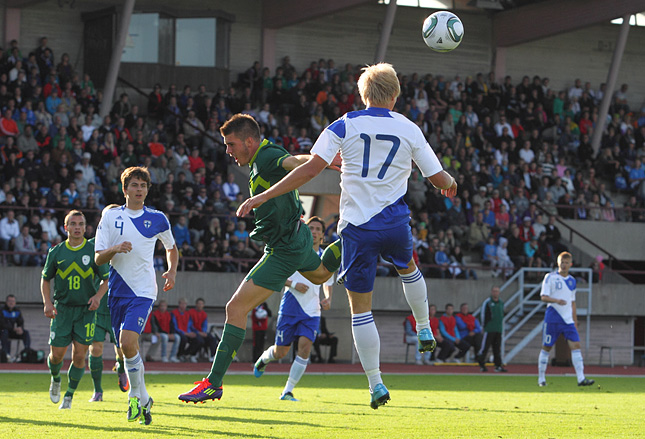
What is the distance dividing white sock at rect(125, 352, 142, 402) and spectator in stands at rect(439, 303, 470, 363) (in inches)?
617

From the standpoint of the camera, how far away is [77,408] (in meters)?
11.3

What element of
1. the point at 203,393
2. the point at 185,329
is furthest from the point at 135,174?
the point at 185,329

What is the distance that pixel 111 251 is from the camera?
9930 millimetres

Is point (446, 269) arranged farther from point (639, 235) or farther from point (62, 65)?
point (62, 65)

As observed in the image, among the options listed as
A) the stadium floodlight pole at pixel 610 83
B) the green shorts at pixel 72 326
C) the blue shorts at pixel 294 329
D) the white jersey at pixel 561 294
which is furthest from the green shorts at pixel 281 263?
the stadium floodlight pole at pixel 610 83

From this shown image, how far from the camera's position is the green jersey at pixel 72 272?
11883 millimetres

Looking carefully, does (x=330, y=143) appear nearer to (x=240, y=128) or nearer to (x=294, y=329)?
(x=240, y=128)

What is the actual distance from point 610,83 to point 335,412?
79.0 feet

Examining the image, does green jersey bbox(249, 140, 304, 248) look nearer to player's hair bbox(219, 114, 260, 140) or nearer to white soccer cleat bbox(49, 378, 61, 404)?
player's hair bbox(219, 114, 260, 140)

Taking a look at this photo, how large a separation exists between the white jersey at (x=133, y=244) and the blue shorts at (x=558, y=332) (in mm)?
9459

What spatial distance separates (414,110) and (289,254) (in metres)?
22.8

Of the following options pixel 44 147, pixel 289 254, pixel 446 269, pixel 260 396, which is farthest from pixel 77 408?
pixel 446 269

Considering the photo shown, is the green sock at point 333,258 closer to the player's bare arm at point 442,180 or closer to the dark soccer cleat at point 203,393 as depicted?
the player's bare arm at point 442,180

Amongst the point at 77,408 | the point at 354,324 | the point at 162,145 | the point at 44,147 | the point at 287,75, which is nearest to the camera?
Result: the point at 354,324
